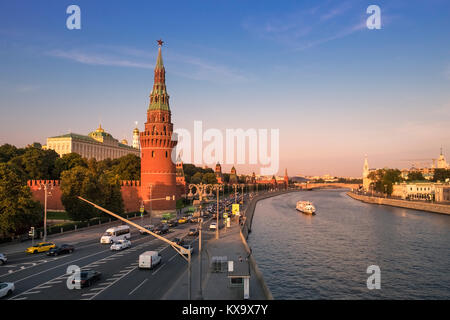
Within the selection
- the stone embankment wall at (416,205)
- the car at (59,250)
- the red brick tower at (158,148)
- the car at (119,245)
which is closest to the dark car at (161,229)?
the car at (119,245)

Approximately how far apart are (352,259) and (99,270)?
29.6 metres

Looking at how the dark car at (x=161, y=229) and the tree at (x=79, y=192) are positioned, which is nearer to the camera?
the dark car at (x=161, y=229)

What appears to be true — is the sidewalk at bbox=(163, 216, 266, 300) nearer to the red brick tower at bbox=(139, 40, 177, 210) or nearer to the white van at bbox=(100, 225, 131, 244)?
the white van at bbox=(100, 225, 131, 244)

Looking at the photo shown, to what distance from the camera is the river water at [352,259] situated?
31812 millimetres

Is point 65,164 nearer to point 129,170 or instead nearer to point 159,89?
point 129,170

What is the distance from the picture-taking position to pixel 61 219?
6341 cm

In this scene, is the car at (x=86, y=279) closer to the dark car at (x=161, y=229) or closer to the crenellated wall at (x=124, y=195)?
the dark car at (x=161, y=229)

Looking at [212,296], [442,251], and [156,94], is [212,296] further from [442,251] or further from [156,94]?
[156,94]

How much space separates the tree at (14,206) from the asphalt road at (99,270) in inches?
299

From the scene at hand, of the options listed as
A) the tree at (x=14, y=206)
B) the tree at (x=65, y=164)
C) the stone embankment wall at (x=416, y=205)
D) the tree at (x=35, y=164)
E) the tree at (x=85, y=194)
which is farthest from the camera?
the stone embankment wall at (x=416, y=205)

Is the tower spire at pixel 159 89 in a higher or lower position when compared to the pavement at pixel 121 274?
higher

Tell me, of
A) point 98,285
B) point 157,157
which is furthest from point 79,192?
point 98,285

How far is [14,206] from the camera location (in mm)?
42031
